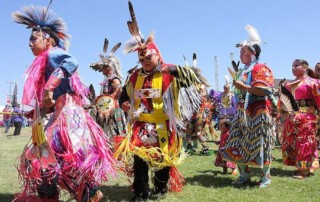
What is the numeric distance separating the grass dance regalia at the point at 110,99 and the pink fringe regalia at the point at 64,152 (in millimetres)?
3407

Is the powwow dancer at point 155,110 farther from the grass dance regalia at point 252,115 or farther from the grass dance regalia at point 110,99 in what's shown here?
the grass dance regalia at point 110,99

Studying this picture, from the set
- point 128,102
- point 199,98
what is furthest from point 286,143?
point 128,102

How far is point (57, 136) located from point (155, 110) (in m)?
1.24

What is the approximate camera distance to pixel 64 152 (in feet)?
11.4

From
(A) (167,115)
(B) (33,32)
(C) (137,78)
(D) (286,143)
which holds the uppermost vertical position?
(B) (33,32)

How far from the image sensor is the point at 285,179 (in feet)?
18.4

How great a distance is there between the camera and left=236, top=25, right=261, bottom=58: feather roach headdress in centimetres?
507

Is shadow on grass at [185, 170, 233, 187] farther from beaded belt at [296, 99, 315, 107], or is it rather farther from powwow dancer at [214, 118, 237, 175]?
beaded belt at [296, 99, 315, 107]

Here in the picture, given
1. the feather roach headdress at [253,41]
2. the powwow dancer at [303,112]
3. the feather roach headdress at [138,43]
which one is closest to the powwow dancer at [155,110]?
the feather roach headdress at [138,43]

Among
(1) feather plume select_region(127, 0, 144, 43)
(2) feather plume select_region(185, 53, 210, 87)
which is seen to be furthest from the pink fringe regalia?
(2) feather plume select_region(185, 53, 210, 87)

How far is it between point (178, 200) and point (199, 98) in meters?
1.22

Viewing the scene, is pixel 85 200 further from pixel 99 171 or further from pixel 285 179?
pixel 285 179

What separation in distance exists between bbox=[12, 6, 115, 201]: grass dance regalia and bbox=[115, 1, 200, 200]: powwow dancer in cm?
60

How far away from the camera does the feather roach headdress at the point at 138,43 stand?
4.34 meters
